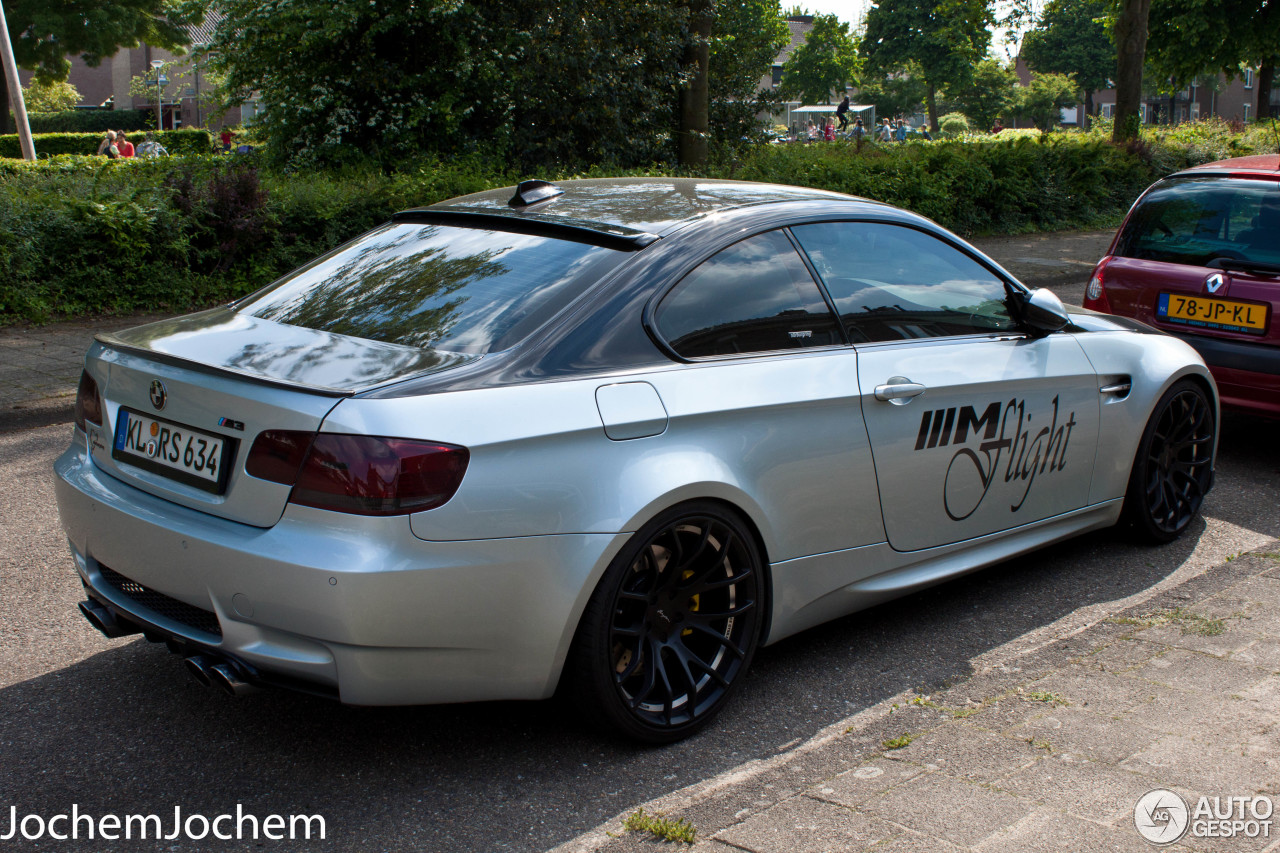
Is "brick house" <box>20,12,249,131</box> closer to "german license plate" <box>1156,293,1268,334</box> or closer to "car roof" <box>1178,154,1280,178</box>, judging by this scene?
"car roof" <box>1178,154,1280,178</box>

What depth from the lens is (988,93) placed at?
83.7m

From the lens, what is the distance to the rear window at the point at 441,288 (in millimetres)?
3131

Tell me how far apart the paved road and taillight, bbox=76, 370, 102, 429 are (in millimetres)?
833

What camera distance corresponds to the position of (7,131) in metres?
34.4

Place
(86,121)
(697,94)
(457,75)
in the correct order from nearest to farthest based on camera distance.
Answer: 1. (457,75)
2. (697,94)
3. (86,121)

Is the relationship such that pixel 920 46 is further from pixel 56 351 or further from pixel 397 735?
pixel 397 735

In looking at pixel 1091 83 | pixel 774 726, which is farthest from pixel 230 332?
pixel 1091 83

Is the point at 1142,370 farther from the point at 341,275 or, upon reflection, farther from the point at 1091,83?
the point at 1091,83

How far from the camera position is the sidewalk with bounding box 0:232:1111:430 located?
7.27 meters

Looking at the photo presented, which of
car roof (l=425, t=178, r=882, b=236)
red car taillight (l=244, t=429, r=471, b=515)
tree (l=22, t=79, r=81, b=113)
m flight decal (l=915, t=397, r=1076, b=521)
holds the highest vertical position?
tree (l=22, t=79, r=81, b=113)

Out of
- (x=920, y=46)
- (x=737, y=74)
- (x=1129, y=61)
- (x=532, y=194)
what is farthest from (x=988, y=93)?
(x=532, y=194)

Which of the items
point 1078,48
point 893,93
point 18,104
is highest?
point 1078,48

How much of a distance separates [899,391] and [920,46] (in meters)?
87.1

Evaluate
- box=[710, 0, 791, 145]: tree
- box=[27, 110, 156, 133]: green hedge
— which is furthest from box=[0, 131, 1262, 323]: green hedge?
box=[27, 110, 156, 133]: green hedge
